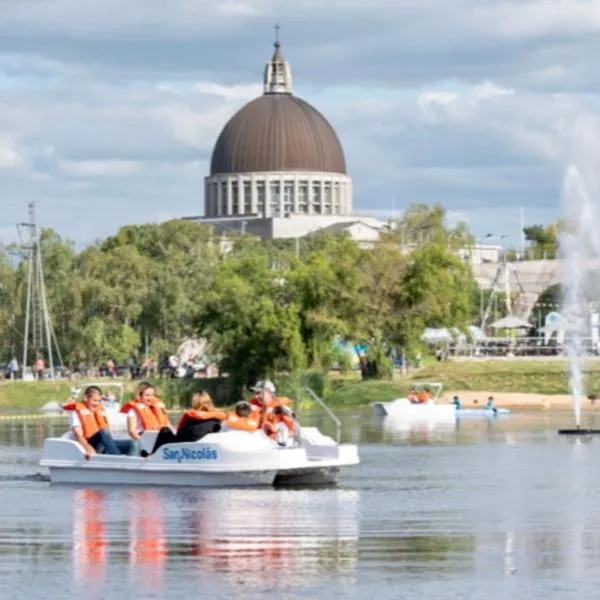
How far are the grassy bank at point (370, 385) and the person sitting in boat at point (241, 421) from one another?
198 feet

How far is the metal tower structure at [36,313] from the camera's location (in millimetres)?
118688

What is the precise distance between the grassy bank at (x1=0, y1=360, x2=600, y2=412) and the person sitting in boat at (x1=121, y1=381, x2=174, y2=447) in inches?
2305

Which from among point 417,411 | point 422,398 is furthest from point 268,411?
point 422,398

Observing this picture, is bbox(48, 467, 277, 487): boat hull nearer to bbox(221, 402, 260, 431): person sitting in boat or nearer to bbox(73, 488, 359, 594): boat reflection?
bbox(73, 488, 359, 594): boat reflection

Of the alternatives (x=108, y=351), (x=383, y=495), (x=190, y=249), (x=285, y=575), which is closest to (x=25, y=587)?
(x=285, y=575)

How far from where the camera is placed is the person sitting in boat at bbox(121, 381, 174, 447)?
41.9 metres

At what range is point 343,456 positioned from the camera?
1624 inches

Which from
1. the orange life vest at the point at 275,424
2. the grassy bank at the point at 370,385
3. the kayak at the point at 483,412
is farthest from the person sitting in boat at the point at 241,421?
the grassy bank at the point at 370,385

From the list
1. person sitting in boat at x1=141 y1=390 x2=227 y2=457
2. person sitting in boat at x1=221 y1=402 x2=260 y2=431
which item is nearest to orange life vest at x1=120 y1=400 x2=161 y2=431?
person sitting in boat at x1=141 y1=390 x2=227 y2=457

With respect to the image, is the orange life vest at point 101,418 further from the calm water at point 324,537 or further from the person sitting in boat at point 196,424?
the calm water at point 324,537

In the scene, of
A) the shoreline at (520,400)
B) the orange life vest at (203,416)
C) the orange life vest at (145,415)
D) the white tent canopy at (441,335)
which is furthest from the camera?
the white tent canopy at (441,335)

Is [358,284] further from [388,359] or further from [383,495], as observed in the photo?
[383,495]

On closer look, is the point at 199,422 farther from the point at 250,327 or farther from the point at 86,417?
the point at 250,327

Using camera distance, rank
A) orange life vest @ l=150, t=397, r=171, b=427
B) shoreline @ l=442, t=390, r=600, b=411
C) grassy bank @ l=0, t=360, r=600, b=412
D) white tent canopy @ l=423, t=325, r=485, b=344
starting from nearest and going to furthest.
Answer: orange life vest @ l=150, t=397, r=171, b=427, shoreline @ l=442, t=390, r=600, b=411, grassy bank @ l=0, t=360, r=600, b=412, white tent canopy @ l=423, t=325, r=485, b=344
